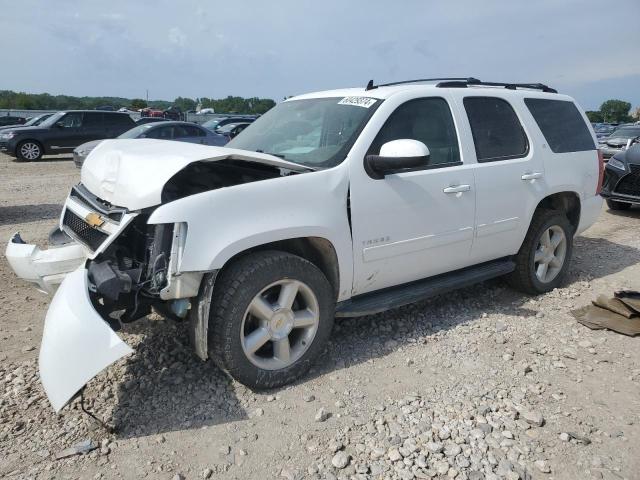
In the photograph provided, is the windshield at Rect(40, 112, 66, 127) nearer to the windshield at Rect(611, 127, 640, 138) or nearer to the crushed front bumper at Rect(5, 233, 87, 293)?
the crushed front bumper at Rect(5, 233, 87, 293)

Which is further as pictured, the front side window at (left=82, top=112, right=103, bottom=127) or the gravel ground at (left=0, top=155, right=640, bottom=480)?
the front side window at (left=82, top=112, right=103, bottom=127)

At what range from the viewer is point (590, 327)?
413cm

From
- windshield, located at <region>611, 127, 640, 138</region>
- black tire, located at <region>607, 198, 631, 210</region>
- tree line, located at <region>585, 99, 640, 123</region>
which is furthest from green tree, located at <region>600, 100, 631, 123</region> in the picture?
black tire, located at <region>607, 198, 631, 210</region>

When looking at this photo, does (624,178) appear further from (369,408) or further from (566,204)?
(369,408)

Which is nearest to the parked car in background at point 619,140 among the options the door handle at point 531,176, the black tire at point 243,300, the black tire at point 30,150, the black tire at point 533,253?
the black tire at point 533,253

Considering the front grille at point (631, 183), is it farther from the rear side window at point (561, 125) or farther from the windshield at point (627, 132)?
the windshield at point (627, 132)

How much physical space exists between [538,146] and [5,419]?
443 cm

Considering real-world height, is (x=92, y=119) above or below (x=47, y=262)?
below

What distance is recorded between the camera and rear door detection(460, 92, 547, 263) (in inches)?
159

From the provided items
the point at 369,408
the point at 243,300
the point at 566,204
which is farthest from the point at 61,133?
the point at 369,408

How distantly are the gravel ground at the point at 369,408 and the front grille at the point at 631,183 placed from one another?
18.3 feet

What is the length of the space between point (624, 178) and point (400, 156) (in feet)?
24.0

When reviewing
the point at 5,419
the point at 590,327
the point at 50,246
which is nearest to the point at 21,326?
the point at 50,246

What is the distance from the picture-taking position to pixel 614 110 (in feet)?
225
